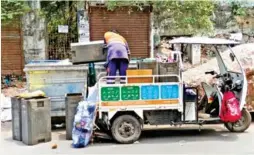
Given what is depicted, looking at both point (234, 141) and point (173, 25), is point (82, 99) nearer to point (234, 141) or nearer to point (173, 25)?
point (234, 141)

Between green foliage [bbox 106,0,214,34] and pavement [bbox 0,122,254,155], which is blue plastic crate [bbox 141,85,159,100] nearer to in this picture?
pavement [bbox 0,122,254,155]

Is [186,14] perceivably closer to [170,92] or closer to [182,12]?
[182,12]

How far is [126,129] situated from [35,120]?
1.59m

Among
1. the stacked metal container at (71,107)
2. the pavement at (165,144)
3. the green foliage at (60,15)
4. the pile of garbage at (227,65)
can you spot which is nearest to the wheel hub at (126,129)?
the pavement at (165,144)

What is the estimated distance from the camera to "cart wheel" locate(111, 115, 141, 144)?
7.52 m

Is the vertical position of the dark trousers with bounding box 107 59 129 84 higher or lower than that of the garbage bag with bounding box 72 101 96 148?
higher

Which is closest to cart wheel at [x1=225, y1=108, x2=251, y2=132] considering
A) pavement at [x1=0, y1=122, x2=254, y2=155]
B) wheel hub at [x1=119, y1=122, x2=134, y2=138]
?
pavement at [x1=0, y1=122, x2=254, y2=155]

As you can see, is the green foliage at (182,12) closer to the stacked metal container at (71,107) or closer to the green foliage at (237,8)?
the green foliage at (237,8)

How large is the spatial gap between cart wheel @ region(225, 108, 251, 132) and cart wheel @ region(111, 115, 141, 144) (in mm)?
1862

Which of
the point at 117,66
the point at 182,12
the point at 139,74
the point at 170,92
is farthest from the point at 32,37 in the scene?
the point at 170,92

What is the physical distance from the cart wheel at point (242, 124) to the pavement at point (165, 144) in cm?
12

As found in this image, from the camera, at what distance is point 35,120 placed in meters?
7.54

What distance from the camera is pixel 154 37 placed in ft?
49.3

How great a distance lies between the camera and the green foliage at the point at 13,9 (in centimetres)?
1336
